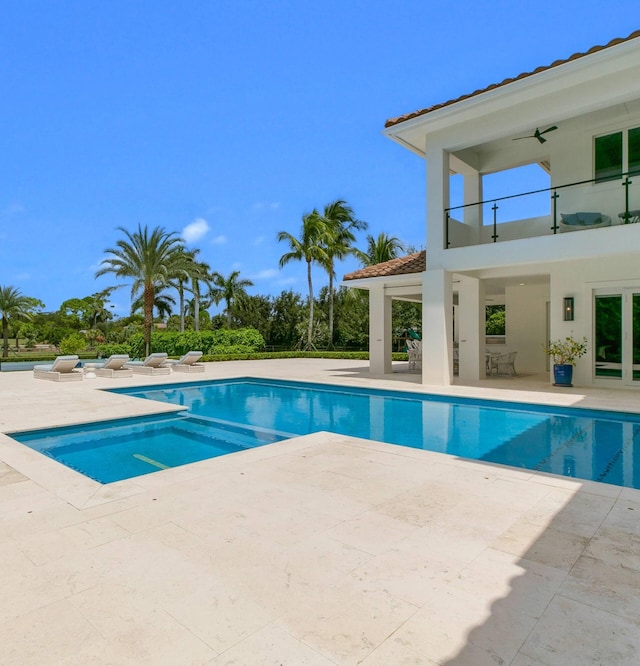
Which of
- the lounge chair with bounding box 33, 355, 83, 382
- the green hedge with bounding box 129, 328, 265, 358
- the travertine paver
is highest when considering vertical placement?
the green hedge with bounding box 129, 328, 265, 358

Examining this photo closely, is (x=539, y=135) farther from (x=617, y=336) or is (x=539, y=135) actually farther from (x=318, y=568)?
(x=318, y=568)

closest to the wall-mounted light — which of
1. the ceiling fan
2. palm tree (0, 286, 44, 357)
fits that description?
the ceiling fan

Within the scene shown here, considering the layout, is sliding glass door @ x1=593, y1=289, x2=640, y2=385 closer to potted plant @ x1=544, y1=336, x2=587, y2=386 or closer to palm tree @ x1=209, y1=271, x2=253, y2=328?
potted plant @ x1=544, y1=336, x2=587, y2=386

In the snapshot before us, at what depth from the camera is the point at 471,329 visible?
1539 cm

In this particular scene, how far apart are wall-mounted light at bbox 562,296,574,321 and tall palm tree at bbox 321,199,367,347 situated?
1811cm

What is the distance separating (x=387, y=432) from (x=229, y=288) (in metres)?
31.2

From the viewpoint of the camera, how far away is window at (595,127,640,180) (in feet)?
39.7

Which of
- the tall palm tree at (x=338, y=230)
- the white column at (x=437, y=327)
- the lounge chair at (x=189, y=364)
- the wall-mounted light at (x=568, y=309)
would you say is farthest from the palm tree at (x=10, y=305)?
the wall-mounted light at (x=568, y=309)

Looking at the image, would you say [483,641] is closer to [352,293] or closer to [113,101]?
[113,101]

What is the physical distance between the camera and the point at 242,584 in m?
3.05

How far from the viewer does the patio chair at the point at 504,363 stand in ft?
53.7

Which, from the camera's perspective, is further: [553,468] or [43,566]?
[553,468]

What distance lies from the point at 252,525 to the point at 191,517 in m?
0.60

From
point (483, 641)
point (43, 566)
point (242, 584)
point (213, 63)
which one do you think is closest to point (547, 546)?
point (483, 641)
